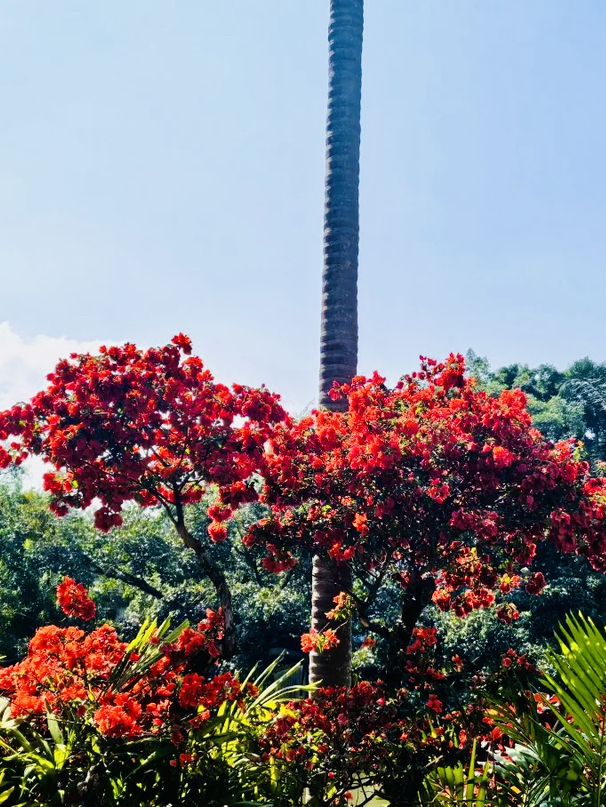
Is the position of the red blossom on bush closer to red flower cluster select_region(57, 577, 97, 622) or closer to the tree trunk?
red flower cluster select_region(57, 577, 97, 622)

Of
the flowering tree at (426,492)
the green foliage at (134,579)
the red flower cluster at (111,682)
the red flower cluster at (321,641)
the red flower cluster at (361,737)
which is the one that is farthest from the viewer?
the green foliage at (134,579)

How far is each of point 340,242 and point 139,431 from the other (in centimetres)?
364

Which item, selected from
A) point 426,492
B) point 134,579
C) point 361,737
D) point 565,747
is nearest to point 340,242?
point 426,492

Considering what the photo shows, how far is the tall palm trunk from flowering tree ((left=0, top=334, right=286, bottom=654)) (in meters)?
1.35

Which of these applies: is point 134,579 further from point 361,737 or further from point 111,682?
point 361,737

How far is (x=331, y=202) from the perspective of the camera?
28.3ft

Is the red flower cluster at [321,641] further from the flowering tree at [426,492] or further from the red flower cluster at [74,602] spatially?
the red flower cluster at [74,602]

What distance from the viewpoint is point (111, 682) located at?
17.8 ft

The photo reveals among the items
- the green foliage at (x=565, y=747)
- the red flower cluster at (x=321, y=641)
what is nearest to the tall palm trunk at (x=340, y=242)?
the red flower cluster at (x=321, y=641)

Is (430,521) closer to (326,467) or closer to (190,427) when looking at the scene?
(326,467)

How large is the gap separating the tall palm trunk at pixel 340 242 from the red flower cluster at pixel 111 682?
Answer: 5.99ft

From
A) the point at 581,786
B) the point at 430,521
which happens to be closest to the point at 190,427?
the point at 430,521

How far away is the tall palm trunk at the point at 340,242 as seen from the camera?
7418mm

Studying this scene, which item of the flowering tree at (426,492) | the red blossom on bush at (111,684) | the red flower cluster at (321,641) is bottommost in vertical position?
the red blossom on bush at (111,684)
